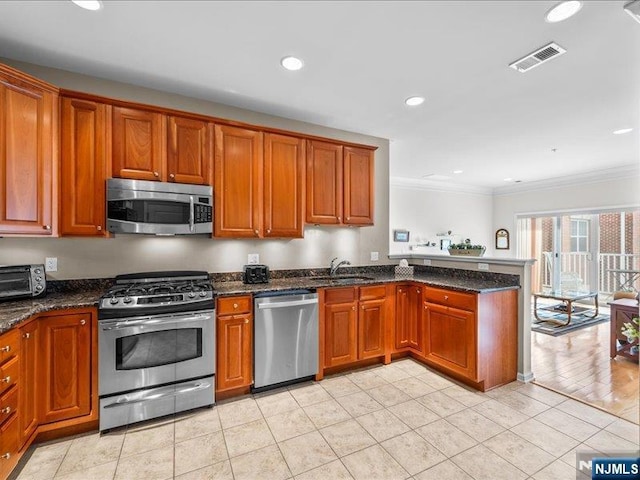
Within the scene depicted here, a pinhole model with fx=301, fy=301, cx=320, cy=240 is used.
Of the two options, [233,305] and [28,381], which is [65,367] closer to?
[28,381]

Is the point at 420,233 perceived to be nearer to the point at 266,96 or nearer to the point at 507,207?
the point at 507,207

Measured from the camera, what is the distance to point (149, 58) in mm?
2299

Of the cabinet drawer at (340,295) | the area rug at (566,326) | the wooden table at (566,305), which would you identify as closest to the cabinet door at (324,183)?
the cabinet drawer at (340,295)

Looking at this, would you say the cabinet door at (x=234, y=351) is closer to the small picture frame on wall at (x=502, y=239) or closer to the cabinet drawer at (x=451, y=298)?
the cabinet drawer at (x=451, y=298)

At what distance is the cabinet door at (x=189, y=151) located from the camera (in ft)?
8.78

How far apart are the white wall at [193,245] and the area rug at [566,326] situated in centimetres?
290

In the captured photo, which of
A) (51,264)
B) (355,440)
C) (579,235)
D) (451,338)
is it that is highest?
(579,235)

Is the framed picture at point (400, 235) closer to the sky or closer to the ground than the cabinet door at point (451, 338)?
closer to the sky

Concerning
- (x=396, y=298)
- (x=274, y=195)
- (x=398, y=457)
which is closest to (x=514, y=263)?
(x=396, y=298)

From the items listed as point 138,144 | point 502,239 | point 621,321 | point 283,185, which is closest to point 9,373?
point 138,144

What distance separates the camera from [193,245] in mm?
3018

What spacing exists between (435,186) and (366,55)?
212 inches

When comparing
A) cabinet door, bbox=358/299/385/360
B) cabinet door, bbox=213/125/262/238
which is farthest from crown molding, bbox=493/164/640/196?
cabinet door, bbox=213/125/262/238

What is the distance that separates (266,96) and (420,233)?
198 inches
